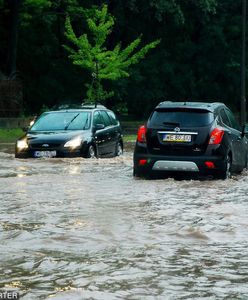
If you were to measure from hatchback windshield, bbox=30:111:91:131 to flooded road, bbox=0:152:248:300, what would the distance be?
5565mm

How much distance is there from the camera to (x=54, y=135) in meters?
21.0

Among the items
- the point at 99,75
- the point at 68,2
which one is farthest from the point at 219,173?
the point at 68,2

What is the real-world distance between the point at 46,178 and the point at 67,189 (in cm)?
212

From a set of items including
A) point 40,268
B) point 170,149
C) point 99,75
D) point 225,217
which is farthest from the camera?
point 99,75

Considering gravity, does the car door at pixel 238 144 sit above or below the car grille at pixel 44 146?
above

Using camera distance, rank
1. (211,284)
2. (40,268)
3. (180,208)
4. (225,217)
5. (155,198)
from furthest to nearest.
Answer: (155,198) < (180,208) < (225,217) < (40,268) < (211,284)

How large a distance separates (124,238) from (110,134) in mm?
13985

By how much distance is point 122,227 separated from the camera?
10.3 metres

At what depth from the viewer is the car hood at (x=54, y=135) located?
68.5 ft

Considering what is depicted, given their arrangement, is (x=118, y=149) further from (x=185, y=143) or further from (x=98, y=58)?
(x=98, y=58)

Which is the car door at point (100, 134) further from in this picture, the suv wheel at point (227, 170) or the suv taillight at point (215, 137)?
the suv taillight at point (215, 137)

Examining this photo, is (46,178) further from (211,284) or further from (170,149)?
(211,284)

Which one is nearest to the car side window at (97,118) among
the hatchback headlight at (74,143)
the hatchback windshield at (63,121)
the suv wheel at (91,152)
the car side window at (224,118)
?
the hatchback windshield at (63,121)

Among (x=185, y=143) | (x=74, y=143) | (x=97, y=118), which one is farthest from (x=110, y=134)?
(x=185, y=143)
